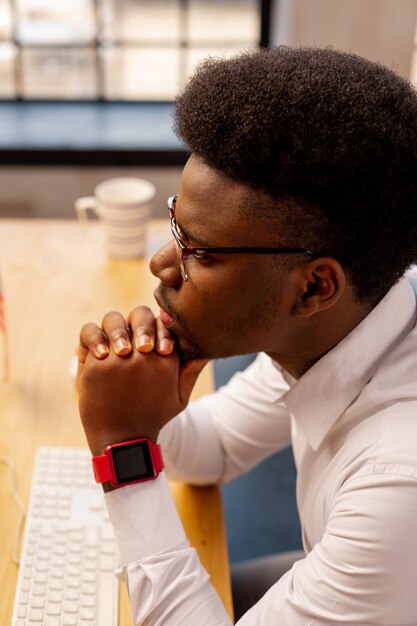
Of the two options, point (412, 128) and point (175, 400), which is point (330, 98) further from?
point (175, 400)

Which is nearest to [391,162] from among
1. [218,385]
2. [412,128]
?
[412,128]

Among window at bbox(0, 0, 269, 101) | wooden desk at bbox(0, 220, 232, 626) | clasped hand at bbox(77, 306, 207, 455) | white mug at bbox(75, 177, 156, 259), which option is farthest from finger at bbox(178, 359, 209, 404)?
window at bbox(0, 0, 269, 101)

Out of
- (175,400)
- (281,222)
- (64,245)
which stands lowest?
(64,245)

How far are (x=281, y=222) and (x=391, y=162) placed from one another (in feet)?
0.42

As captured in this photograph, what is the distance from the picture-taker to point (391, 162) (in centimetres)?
79

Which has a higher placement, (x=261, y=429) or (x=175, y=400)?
(x=175, y=400)

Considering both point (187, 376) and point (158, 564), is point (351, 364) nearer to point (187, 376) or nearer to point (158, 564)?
point (187, 376)

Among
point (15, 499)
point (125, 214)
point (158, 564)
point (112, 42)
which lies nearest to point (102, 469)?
point (158, 564)

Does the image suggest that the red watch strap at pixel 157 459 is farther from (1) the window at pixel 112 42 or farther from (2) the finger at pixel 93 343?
(1) the window at pixel 112 42

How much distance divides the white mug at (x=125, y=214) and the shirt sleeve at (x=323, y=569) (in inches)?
35.8

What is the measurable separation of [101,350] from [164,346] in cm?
8

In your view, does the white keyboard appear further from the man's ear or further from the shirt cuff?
the man's ear

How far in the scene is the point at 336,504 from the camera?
846mm

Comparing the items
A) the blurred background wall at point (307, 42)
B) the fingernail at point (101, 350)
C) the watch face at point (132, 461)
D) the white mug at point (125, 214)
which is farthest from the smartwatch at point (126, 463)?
the blurred background wall at point (307, 42)
